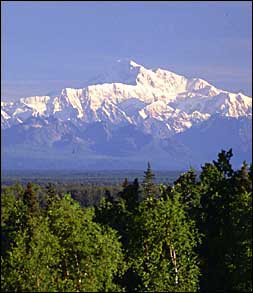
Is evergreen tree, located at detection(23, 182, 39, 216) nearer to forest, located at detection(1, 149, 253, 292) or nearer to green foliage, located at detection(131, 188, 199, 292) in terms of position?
forest, located at detection(1, 149, 253, 292)

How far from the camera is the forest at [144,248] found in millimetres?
28891

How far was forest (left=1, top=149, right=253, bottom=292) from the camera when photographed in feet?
94.8

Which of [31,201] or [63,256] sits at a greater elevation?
[31,201]

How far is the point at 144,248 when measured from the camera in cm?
3303

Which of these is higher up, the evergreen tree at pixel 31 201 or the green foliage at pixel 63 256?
the evergreen tree at pixel 31 201

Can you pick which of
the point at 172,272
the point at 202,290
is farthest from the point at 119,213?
the point at 172,272

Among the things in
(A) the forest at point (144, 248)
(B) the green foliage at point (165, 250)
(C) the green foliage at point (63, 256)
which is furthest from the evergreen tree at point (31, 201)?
(C) the green foliage at point (63, 256)

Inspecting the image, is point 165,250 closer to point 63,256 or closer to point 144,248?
point 144,248

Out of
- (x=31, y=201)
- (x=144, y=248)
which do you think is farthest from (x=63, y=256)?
(x=31, y=201)

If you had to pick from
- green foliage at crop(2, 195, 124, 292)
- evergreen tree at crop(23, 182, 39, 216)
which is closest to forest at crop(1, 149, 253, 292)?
green foliage at crop(2, 195, 124, 292)

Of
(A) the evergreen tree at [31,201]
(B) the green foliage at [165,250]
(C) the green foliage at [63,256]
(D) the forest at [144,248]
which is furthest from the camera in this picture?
(A) the evergreen tree at [31,201]

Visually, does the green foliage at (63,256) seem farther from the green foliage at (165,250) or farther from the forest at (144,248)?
the green foliage at (165,250)

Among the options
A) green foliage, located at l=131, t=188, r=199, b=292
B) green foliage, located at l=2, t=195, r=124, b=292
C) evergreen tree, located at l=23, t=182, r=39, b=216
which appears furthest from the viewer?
evergreen tree, located at l=23, t=182, r=39, b=216

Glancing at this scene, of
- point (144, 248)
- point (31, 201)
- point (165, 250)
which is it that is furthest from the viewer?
point (31, 201)
